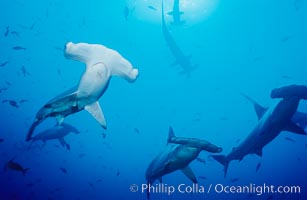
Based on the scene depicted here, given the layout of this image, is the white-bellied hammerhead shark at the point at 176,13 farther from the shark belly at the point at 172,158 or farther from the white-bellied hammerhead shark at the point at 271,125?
the shark belly at the point at 172,158

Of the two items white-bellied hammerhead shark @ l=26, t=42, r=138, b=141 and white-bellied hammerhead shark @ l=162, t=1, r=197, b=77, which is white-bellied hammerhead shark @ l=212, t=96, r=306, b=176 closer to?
white-bellied hammerhead shark @ l=26, t=42, r=138, b=141

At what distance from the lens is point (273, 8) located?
1789cm

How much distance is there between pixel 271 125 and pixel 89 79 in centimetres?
425

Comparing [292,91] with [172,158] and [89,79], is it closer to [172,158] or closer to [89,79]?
[172,158]

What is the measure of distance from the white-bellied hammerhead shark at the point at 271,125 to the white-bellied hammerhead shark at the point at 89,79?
3.30 m

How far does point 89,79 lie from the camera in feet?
11.6

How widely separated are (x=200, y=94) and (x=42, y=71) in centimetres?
1774

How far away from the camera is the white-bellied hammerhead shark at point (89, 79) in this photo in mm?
3559

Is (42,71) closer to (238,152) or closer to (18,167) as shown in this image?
(18,167)

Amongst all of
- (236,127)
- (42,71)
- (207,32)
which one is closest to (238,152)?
(207,32)

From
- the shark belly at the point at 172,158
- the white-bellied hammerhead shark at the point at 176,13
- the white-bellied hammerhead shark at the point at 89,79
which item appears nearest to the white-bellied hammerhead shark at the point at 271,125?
the shark belly at the point at 172,158

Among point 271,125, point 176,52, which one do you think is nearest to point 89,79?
point 271,125

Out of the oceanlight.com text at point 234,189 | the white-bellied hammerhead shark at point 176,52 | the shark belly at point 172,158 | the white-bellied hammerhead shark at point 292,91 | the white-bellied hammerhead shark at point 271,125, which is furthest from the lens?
the oceanlight.com text at point 234,189

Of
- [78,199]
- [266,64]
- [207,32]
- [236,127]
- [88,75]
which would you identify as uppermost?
[207,32]
